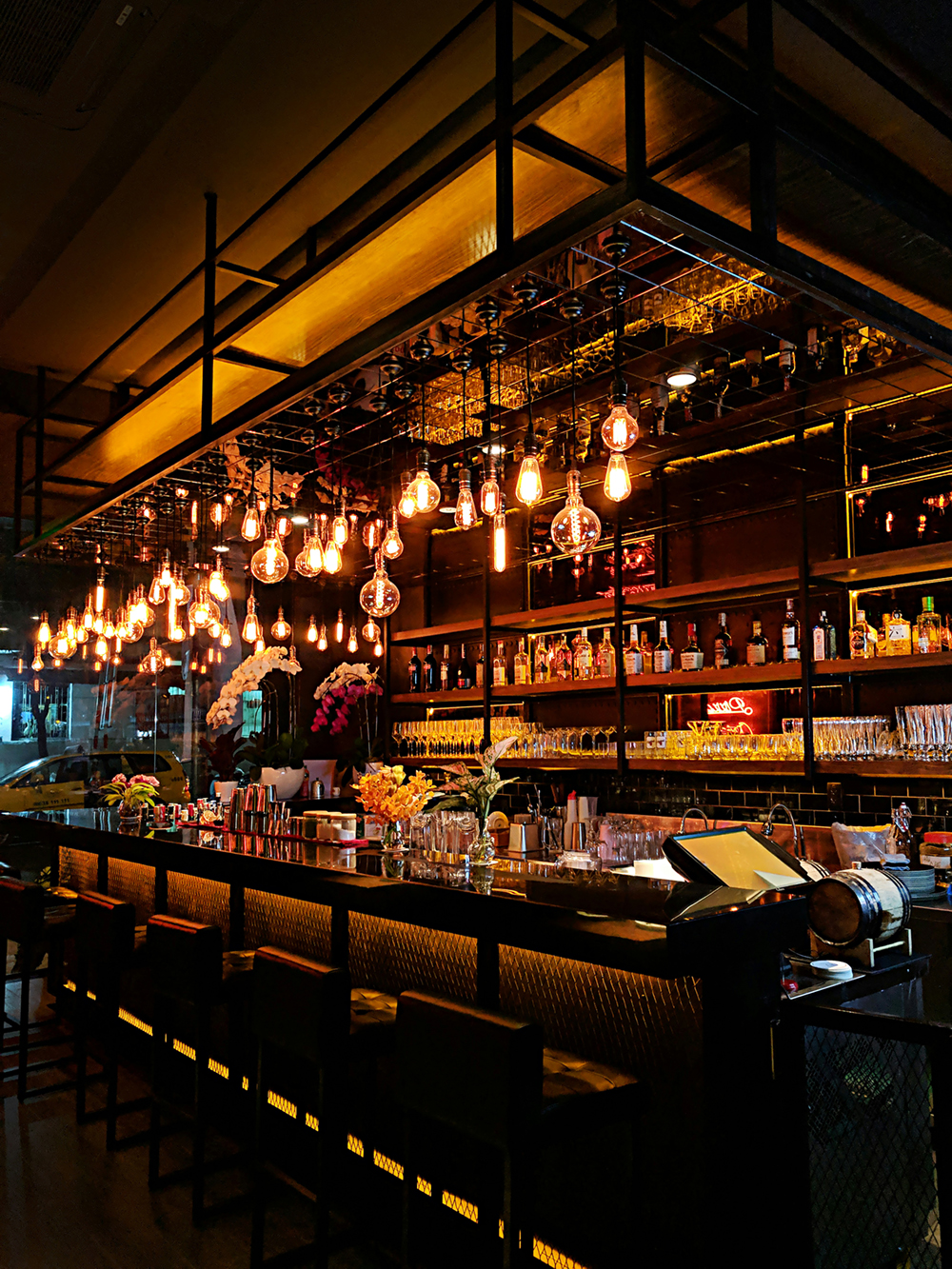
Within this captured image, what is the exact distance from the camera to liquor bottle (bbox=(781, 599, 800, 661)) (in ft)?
16.6

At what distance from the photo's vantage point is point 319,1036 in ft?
8.60

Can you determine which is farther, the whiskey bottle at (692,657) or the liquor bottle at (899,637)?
the whiskey bottle at (692,657)

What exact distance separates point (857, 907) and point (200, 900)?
307 cm

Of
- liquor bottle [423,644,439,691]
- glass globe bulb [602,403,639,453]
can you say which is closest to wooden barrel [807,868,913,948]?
glass globe bulb [602,403,639,453]

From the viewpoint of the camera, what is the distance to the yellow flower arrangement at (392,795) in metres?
3.73

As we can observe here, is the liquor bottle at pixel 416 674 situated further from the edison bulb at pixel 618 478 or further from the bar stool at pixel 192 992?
the edison bulb at pixel 618 478

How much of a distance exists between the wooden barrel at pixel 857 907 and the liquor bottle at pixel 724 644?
2795 millimetres

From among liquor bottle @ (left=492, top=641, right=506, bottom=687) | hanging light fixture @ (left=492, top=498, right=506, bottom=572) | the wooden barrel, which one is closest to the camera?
the wooden barrel

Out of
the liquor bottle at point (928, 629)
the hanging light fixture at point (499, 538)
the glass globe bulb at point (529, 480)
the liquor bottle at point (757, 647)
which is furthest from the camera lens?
the liquor bottle at point (757, 647)

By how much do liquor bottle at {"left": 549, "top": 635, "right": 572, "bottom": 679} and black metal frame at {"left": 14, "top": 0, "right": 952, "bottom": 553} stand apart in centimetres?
368

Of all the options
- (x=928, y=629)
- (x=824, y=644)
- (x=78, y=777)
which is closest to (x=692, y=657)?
(x=824, y=644)

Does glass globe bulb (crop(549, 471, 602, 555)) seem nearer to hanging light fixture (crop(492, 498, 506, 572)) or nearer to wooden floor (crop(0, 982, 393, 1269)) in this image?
hanging light fixture (crop(492, 498, 506, 572))

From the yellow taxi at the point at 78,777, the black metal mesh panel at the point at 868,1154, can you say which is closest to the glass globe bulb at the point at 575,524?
the black metal mesh panel at the point at 868,1154

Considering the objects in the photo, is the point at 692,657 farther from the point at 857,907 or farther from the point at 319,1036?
the point at 319,1036
